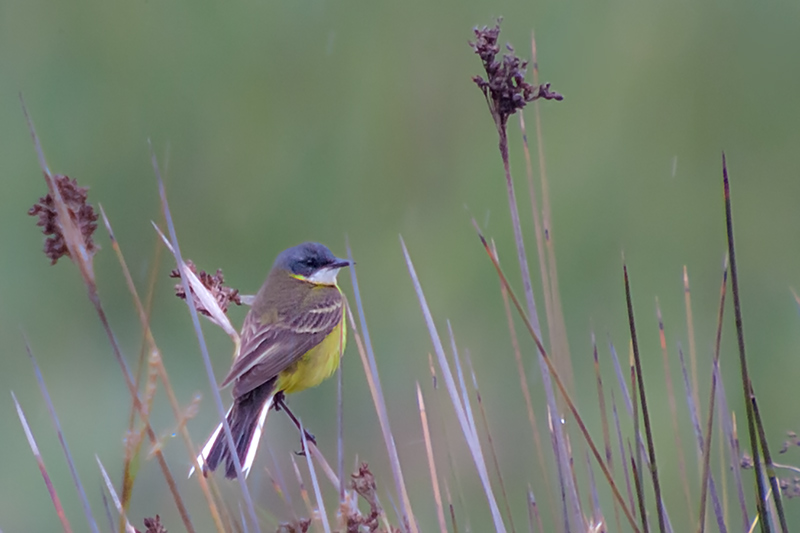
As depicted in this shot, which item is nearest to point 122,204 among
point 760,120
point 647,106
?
point 647,106

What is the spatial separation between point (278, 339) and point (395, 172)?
11.6ft

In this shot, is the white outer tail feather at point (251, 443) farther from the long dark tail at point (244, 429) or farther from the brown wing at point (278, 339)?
the brown wing at point (278, 339)

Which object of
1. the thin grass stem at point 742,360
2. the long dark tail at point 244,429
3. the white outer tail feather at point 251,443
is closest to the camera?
the thin grass stem at point 742,360

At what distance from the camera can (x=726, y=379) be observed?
5871 millimetres

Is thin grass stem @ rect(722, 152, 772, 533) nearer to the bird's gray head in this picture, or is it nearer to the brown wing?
the brown wing

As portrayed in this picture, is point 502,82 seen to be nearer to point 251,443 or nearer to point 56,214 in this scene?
point 56,214

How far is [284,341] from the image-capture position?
3688 millimetres

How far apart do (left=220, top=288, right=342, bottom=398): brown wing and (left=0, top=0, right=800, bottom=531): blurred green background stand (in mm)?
1514

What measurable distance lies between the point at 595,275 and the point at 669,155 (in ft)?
4.73

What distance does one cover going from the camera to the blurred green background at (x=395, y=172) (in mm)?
6039

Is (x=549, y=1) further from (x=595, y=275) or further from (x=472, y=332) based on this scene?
(x=472, y=332)

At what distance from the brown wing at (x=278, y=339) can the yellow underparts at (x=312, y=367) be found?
0.15ft

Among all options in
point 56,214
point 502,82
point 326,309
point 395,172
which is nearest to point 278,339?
point 326,309

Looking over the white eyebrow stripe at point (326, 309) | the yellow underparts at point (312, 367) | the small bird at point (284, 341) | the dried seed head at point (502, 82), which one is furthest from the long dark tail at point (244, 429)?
the dried seed head at point (502, 82)
